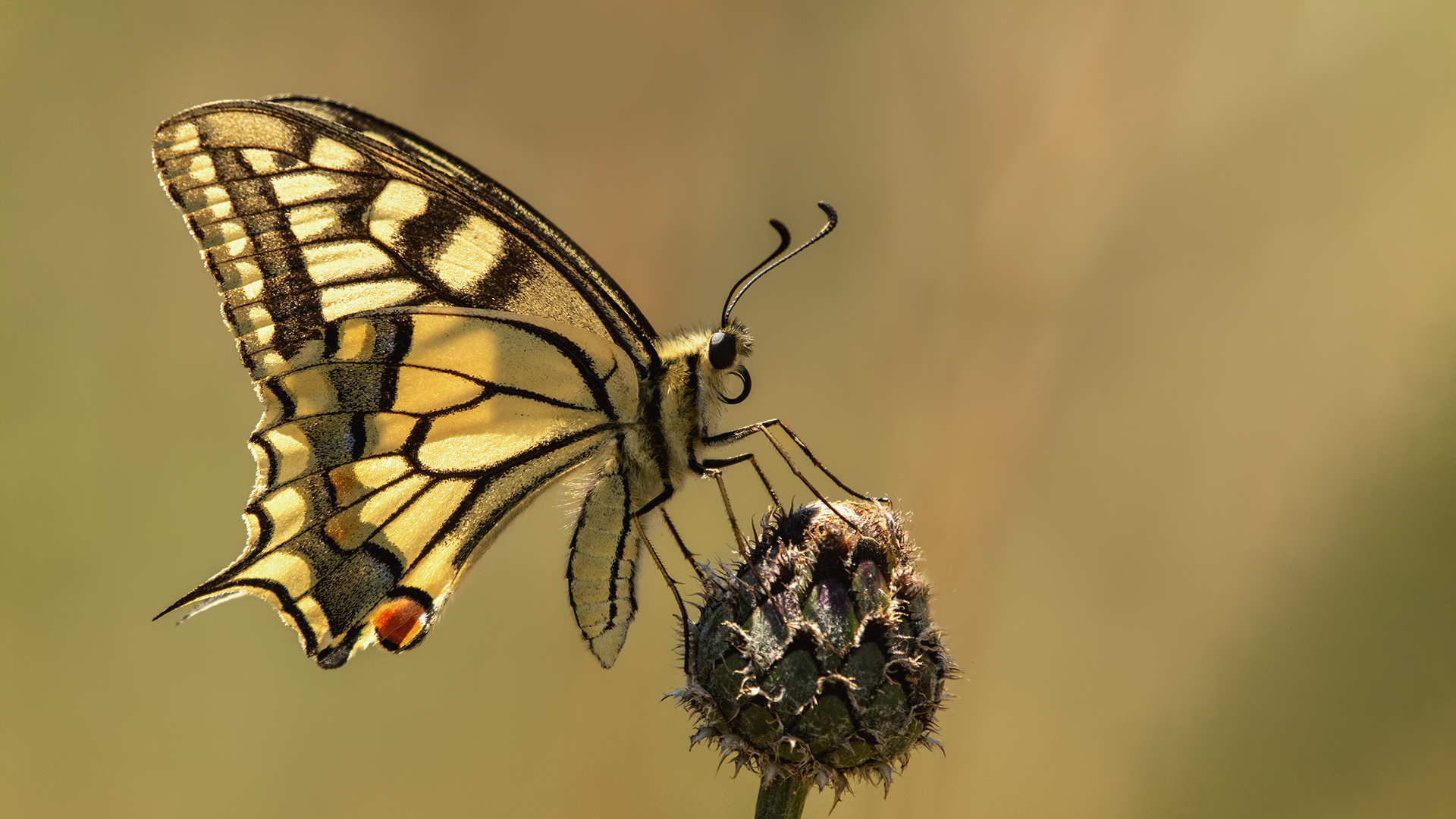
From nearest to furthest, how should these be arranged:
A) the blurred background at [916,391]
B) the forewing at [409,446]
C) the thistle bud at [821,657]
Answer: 1. the thistle bud at [821,657]
2. the forewing at [409,446]
3. the blurred background at [916,391]

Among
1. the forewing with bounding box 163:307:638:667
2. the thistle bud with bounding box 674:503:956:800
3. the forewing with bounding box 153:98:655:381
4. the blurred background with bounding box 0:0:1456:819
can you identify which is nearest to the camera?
the thistle bud with bounding box 674:503:956:800

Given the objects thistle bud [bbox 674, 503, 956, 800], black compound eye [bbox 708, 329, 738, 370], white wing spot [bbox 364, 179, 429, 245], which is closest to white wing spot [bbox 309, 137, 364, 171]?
white wing spot [bbox 364, 179, 429, 245]

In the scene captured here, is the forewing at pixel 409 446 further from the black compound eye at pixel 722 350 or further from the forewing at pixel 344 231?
the black compound eye at pixel 722 350

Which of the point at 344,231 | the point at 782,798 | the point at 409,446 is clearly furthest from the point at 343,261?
the point at 782,798

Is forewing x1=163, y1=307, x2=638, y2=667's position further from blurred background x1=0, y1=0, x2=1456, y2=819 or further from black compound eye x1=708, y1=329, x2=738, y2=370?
blurred background x1=0, y1=0, x2=1456, y2=819

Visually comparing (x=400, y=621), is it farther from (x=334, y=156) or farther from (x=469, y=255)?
(x=334, y=156)

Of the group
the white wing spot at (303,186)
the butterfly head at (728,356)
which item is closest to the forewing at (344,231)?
the white wing spot at (303,186)
